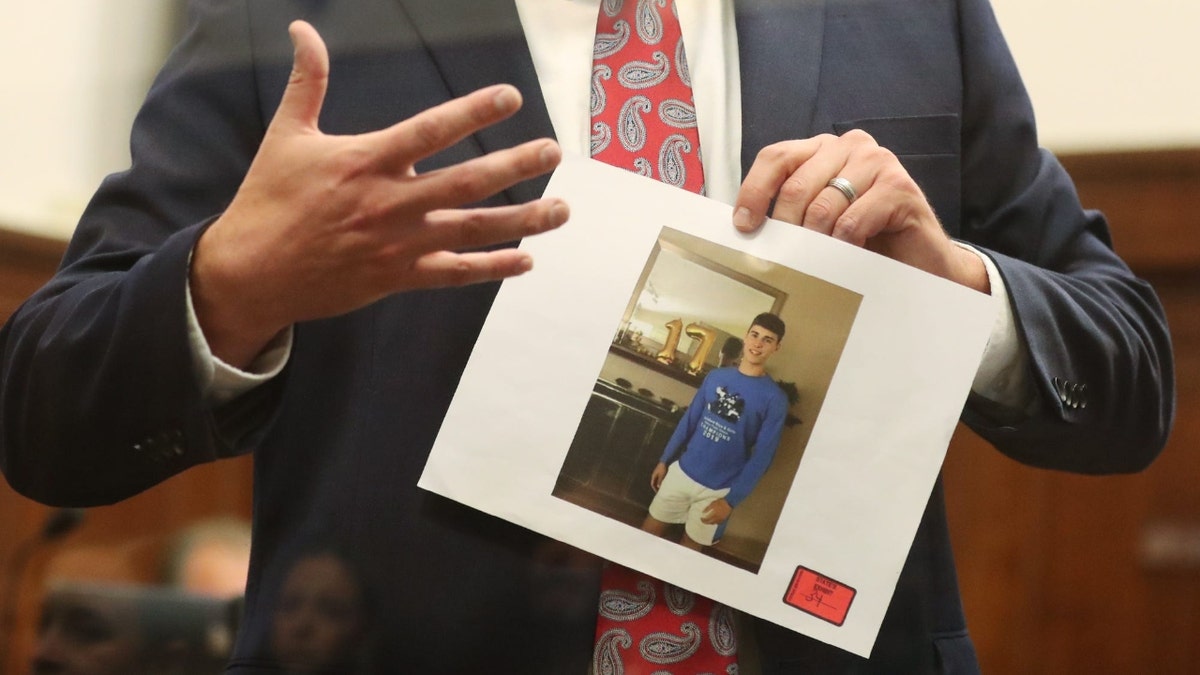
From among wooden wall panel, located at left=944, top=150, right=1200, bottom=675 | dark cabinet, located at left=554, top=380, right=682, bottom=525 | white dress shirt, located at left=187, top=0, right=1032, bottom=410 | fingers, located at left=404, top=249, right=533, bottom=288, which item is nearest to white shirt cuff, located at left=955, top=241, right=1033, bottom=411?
white dress shirt, located at left=187, top=0, right=1032, bottom=410

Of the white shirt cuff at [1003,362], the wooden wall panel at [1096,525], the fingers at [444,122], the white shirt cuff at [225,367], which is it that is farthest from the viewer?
the wooden wall panel at [1096,525]

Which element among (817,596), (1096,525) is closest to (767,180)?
(817,596)

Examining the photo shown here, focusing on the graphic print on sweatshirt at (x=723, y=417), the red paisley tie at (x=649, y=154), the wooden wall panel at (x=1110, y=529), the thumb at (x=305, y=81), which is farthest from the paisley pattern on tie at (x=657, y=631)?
the wooden wall panel at (x=1110, y=529)

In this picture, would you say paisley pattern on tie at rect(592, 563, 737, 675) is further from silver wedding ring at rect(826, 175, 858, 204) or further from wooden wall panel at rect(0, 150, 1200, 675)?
wooden wall panel at rect(0, 150, 1200, 675)

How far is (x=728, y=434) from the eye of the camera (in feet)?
2.23

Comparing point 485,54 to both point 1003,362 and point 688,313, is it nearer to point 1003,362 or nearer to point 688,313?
point 688,313

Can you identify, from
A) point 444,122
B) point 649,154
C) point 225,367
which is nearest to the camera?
point 444,122

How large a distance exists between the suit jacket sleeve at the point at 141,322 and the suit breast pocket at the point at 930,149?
41cm

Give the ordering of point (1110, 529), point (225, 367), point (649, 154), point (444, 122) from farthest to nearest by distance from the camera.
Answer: point (1110, 529) → point (649, 154) → point (225, 367) → point (444, 122)

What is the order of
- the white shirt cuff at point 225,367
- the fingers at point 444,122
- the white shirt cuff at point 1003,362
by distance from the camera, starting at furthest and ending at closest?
the white shirt cuff at point 1003,362 → the white shirt cuff at point 225,367 → the fingers at point 444,122

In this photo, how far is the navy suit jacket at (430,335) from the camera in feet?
2.25

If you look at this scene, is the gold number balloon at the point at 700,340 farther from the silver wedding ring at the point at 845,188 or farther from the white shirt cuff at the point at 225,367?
the white shirt cuff at the point at 225,367

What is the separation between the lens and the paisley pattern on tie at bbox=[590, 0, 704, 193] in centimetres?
77

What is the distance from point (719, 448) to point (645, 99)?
25cm
